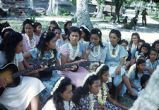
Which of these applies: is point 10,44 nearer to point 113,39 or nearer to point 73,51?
point 73,51

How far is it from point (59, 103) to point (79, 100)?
46 centimetres

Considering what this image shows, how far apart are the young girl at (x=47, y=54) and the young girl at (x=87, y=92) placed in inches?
31.8

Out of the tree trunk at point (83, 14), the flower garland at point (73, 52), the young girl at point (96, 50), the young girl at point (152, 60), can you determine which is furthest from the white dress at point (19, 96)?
the tree trunk at point (83, 14)

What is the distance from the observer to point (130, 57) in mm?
8406

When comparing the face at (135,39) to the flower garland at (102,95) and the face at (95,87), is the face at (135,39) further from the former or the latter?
the face at (95,87)

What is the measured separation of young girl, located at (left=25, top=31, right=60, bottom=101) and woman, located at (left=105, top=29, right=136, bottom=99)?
1220 millimetres

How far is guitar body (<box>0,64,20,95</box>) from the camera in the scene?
469cm

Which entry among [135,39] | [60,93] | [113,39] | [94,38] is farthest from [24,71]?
[135,39]

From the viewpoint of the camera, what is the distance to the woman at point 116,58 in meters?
6.73

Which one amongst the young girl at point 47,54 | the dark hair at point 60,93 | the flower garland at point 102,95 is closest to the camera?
the dark hair at point 60,93

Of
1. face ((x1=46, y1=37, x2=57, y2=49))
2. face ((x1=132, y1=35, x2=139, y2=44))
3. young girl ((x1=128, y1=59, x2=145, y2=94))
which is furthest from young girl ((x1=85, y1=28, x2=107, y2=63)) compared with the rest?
face ((x1=132, y1=35, x2=139, y2=44))

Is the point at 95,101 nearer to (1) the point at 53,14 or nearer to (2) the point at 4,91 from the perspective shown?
(2) the point at 4,91

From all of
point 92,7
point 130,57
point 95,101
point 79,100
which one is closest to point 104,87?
point 95,101

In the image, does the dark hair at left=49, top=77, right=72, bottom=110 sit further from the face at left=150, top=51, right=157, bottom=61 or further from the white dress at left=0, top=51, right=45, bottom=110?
the face at left=150, top=51, right=157, bottom=61
